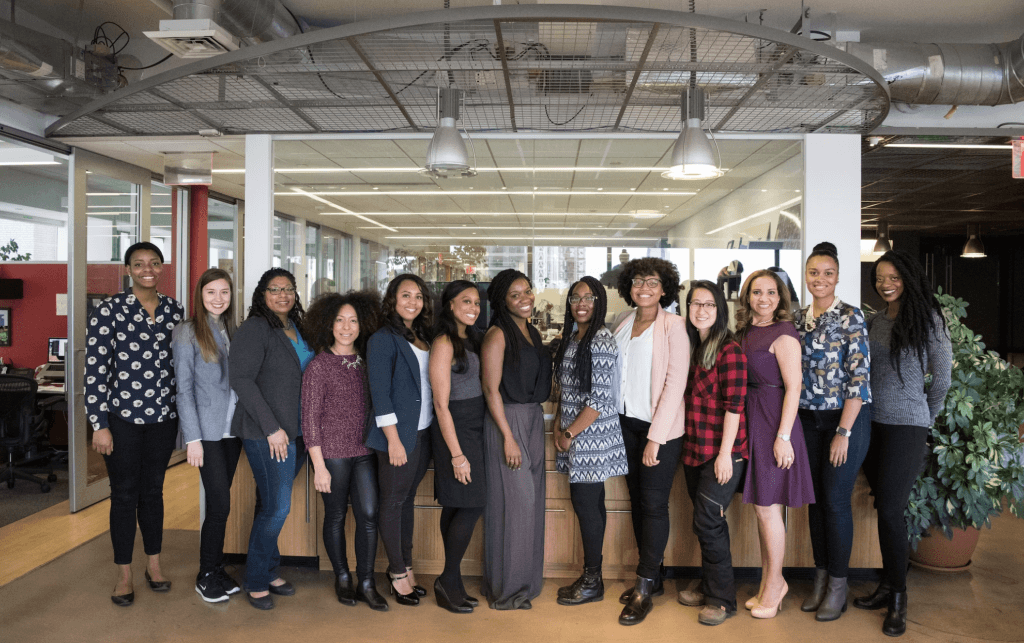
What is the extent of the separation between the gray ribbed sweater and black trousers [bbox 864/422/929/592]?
55 mm

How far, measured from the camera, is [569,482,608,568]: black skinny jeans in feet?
11.1

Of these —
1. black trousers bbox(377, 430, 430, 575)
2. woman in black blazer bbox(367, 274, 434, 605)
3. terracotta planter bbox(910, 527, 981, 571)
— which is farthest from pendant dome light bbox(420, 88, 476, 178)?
terracotta planter bbox(910, 527, 981, 571)

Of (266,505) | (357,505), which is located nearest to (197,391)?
(266,505)

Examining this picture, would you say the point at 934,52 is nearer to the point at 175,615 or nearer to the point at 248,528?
the point at 248,528

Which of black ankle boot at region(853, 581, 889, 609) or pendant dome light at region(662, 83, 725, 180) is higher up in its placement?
pendant dome light at region(662, 83, 725, 180)

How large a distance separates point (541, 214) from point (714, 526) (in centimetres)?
261

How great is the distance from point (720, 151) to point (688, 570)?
2.83m

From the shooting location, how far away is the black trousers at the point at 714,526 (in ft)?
10.8

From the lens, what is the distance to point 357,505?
11.2 ft

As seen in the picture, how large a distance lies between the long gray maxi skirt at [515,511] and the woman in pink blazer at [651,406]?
474 mm

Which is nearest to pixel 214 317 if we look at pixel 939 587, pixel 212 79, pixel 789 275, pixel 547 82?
pixel 212 79

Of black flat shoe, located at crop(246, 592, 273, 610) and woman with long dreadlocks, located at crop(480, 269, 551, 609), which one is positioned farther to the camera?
black flat shoe, located at crop(246, 592, 273, 610)

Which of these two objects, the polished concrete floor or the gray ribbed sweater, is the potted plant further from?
the gray ribbed sweater

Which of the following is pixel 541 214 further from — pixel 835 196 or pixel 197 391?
pixel 197 391
